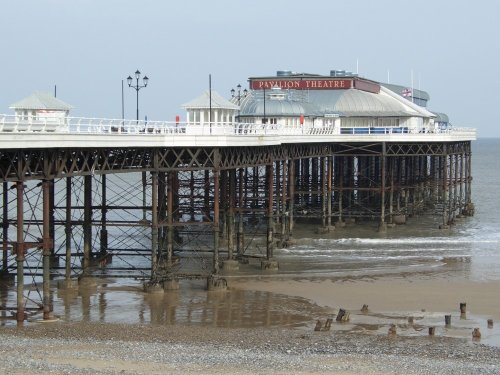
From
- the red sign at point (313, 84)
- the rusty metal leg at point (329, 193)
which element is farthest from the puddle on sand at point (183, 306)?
the red sign at point (313, 84)

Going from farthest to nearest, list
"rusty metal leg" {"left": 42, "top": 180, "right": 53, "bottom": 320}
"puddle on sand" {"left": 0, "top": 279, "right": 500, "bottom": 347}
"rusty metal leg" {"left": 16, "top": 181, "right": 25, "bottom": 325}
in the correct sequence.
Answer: "puddle on sand" {"left": 0, "top": 279, "right": 500, "bottom": 347} → "rusty metal leg" {"left": 42, "top": 180, "right": 53, "bottom": 320} → "rusty metal leg" {"left": 16, "top": 181, "right": 25, "bottom": 325}

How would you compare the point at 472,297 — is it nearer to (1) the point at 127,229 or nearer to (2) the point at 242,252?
(2) the point at 242,252

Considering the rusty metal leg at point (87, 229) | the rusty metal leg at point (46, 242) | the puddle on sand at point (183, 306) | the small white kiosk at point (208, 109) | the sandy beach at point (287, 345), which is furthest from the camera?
the small white kiosk at point (208, 109)

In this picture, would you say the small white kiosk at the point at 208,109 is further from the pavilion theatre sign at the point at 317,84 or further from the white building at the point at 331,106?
the pavilion theatre sign at the point at 317,84

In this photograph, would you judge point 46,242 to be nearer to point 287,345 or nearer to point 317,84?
point 287,345

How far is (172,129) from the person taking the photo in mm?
44812

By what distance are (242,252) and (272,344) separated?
64.8 feet

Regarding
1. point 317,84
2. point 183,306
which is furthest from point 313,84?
point 183,306

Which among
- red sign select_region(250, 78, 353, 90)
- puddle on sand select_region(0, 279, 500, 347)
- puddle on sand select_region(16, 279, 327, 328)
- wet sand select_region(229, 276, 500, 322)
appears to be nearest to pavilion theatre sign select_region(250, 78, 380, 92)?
red sign select_region(250, 78, 353, 90)

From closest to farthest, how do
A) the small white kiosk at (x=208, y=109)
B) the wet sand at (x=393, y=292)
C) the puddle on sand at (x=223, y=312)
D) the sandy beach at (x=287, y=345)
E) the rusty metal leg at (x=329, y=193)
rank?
the sandy beach at (x=287, y=345)
the puddle on sand at (x=223, y=312)
the wet sand at (x=393, y=292)
the small white kiosk at (x=208, y=109)
the rusty metal leg at (x=329, y=193)

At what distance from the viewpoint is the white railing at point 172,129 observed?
114ft

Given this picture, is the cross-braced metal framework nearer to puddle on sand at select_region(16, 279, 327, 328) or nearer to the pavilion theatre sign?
puddle on sand at select_region(16, 279, 327, 328)

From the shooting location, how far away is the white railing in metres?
34.6

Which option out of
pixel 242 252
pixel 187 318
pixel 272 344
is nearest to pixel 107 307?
pixel 187 318
